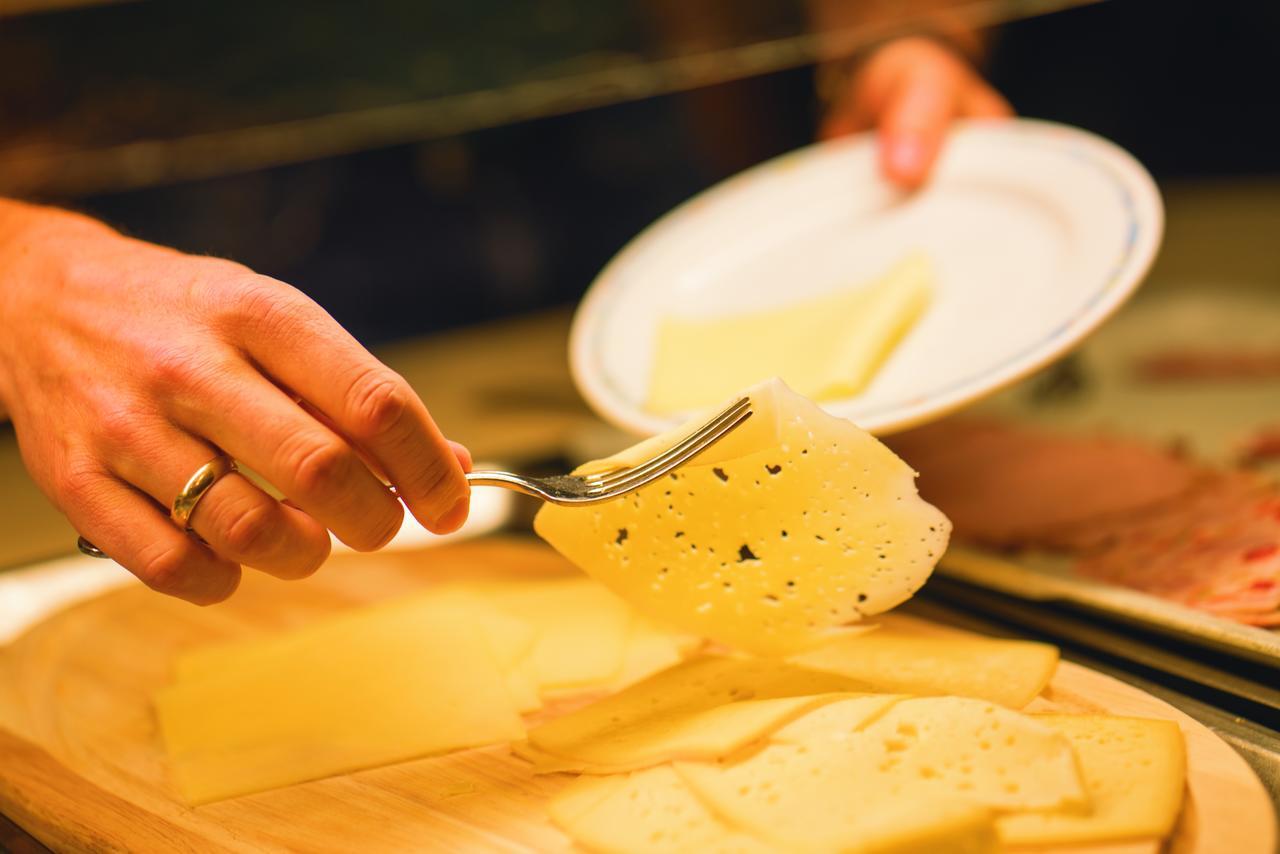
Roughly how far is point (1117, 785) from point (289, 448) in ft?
2.22

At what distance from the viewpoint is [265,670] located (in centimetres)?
115

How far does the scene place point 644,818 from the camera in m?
0.81

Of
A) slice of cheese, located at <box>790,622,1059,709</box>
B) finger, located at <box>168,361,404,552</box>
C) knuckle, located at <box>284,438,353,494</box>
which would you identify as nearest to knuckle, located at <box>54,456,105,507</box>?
finger, located at <box>168,361,404,552</box>

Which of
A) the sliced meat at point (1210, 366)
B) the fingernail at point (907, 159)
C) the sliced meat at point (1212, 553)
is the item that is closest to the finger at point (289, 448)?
the sliced meat at point (1212, 553)

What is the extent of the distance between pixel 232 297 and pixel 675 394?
0.56 metres

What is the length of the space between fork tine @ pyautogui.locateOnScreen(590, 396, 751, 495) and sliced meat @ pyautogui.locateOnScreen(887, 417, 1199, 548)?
A: 505 millimetres

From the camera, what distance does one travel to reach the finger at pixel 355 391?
0.79m

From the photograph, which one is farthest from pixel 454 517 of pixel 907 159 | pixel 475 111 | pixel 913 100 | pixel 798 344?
pixel 913 100

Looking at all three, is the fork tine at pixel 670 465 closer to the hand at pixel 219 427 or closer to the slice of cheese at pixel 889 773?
the hand at pixel 219 427

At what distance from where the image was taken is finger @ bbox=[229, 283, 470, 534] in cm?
79

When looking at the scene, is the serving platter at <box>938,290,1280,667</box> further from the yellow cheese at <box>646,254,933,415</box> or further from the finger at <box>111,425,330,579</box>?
the finger at <box>111,425,330,579</box>

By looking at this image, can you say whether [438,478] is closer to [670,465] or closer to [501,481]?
[501,481]

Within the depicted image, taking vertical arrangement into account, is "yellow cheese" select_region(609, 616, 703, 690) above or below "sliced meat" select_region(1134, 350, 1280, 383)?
below

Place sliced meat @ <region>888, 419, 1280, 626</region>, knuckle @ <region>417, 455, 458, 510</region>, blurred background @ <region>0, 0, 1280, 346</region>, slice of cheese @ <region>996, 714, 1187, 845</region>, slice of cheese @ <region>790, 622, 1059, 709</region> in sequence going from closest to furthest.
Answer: slice of cheese @ <region>996, 714, 1187, 845</region> → knuckle @ <region>417, 455, 458, 510</region> → slice of cheese @ <region>790, 622, 1059, 709</region> → sliced meat @ <region>888, 419, 1280, 626</region> → blurred background @ <region>0, 0, 1280, 346</region>
